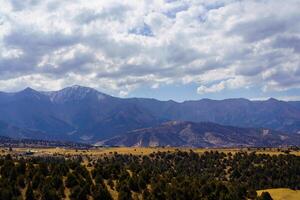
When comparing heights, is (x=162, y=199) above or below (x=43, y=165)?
below

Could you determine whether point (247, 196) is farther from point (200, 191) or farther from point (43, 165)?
point (43, 165)

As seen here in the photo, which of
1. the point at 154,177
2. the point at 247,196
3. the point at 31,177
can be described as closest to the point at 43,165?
the point at 31,177

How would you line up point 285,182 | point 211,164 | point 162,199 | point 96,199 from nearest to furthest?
point 96,199 → point 162,199 → point 285,182 → point 211,164

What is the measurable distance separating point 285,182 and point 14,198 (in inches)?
4944

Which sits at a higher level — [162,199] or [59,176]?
[59,176]

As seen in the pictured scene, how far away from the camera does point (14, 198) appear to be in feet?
230

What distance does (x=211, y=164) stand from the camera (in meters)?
199

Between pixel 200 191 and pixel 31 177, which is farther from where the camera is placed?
pixel 200 191

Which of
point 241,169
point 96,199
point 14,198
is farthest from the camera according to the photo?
point 241,169

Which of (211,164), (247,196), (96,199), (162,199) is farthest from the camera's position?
(211,164)

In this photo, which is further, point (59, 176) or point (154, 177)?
point (154, 177)

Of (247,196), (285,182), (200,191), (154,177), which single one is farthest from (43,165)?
(285,182)

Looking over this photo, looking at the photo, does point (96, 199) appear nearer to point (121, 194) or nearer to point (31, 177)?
point (121, 194)

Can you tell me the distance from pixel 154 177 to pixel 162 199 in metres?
10.8
